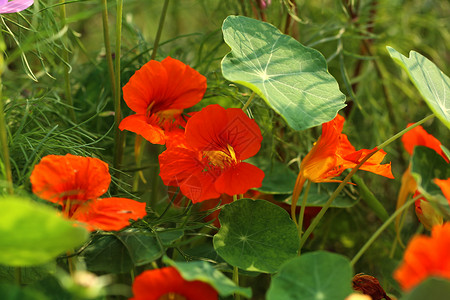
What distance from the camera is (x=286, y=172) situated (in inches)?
33.6

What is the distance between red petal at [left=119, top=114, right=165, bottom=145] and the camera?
59 cm

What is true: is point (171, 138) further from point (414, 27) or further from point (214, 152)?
point (414, 27)

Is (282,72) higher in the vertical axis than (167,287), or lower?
higher

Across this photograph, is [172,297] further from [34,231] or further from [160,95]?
[160,95]

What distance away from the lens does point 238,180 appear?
584 millimetres

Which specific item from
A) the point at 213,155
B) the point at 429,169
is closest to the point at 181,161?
the point at 213,155

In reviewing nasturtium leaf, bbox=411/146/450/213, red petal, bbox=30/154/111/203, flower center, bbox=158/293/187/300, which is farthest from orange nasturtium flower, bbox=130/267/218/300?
nasturtium leaf, bbox=411/146/450/213

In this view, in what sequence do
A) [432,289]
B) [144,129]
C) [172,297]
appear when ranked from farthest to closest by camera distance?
1. [144,129]
2. [172,297]
3. [432,289]

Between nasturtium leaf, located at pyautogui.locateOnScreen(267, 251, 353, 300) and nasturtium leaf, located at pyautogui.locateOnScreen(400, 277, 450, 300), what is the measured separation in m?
0.08

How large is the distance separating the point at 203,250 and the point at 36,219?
0.33 metres

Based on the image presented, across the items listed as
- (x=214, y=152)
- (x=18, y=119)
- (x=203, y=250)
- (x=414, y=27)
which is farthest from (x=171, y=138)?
(x=414, y=27)

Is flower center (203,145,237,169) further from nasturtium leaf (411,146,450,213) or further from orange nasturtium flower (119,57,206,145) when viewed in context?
nasturtium leaf (411,146,450,213)

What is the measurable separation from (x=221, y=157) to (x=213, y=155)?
0.04 ft

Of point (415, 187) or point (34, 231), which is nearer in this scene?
point (34, 231)
